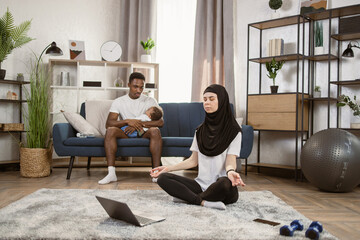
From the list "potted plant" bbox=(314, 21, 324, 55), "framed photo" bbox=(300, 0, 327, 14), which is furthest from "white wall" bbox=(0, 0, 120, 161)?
"potted plant" bbox=(314, 21, 324, 55)

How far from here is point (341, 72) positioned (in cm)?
408

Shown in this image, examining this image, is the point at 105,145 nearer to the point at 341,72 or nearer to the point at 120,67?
the point at 120,67

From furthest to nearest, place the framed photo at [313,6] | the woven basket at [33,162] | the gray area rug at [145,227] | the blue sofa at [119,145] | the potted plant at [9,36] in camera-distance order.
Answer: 1. the potted plant at [9,36]
2. the framed photo at [313,6]
3. the woven basket at [33,162]
4. the blue sofa at [119,145]
5. the gray area rug at [145,227]

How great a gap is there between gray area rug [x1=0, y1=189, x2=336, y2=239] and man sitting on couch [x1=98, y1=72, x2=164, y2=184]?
2.81 feet

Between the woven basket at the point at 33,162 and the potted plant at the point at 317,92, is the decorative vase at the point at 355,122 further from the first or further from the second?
the woven basket at the point at 33,162

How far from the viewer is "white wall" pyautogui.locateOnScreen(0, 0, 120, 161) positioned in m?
4.85

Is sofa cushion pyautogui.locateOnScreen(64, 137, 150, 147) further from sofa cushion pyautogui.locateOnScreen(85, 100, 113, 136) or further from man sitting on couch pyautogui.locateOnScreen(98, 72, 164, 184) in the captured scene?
sofa cushion pyautogui.locateOnScreen(85, 100, 113, 136)

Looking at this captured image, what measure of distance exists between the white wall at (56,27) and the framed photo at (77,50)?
1.08 ft

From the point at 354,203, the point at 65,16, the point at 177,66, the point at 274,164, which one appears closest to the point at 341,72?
the point at 274,164

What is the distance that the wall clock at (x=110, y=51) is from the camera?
505 cm

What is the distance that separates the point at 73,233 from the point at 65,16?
4.31 meters

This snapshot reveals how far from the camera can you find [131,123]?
375cm

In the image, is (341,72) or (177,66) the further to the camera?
(177,66)

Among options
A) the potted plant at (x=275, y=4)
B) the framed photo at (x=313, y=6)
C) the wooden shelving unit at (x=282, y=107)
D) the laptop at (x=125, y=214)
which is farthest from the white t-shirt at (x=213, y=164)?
the potted plant at (x=275, y=4)
